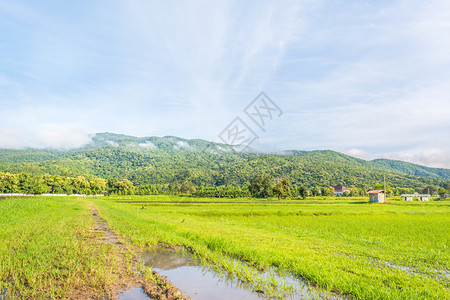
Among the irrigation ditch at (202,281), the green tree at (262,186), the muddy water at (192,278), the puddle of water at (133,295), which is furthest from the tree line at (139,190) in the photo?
the puddle of water at (133,295)

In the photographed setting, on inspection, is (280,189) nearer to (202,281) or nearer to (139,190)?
(202,281)

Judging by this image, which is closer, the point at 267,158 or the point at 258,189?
the point at 258,189

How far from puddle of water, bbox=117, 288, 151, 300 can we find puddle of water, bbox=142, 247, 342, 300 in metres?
0.86

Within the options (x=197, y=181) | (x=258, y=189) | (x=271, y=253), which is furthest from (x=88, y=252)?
(x=197, y=181)

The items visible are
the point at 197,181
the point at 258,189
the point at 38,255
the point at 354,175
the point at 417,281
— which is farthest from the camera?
the point at 354,175

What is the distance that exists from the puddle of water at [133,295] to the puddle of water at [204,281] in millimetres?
861

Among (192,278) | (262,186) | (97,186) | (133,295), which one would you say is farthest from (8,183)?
(133,295)

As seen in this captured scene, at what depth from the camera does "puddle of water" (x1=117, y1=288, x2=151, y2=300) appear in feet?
16.8

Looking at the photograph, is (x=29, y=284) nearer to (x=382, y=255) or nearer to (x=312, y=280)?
(x=312, y=280)

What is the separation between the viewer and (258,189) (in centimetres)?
7769

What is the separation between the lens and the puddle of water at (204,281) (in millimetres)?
5430

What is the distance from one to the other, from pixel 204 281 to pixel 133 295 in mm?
1794

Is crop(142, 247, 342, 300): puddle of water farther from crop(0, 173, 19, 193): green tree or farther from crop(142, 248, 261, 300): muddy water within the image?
crop(0, 173, 19, 193): green tree

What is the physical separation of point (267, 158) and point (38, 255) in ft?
577
